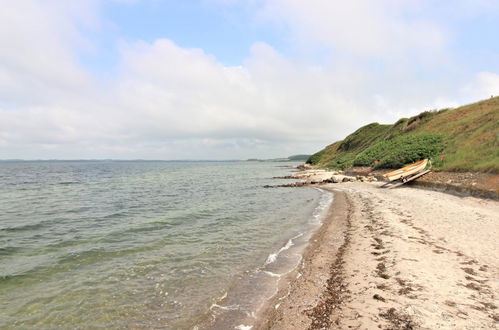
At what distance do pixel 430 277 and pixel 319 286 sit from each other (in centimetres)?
312

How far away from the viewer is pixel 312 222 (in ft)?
61.2

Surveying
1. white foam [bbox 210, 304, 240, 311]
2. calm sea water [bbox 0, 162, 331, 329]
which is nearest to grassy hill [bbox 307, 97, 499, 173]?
calm sea water [bbox 0, 162, 331, 329]

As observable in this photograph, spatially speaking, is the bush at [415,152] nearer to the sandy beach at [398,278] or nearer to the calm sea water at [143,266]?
the calm sea water at [143,266]

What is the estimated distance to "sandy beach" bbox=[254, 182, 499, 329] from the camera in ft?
20.3

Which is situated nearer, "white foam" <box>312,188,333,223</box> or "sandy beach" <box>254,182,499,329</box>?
"sandy beach" <box>254,182,499,329</box>

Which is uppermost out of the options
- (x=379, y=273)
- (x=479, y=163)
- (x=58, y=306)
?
(x=479, y=163)

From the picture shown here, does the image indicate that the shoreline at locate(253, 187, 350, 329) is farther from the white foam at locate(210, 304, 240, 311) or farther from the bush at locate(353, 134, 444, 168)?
the bush at locate(353, 134, 444, 168)

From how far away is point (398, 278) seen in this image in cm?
812

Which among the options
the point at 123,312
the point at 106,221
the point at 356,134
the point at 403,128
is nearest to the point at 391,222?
the point at 123,312

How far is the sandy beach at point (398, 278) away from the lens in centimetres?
Result: 619

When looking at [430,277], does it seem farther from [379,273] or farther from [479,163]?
[479,163]

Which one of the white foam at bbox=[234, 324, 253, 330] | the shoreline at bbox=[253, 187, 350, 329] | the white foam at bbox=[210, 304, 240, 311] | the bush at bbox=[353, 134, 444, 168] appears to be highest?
the bush at bbox=[353, 134, 444, 168]

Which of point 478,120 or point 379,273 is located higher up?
point 478,120

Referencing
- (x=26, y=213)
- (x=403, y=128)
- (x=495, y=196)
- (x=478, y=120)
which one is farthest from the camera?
(x=403, y=128)
